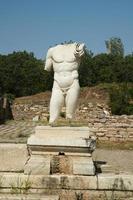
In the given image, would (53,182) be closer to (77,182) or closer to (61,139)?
(77,182)

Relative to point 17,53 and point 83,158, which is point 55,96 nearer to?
point 83,158

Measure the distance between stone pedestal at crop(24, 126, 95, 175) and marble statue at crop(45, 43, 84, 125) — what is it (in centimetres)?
59

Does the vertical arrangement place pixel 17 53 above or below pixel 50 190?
above

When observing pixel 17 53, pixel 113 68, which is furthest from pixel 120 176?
pixel 17 53

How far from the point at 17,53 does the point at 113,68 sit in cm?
1887

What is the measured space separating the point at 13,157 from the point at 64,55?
201cm

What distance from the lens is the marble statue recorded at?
722 centimetres

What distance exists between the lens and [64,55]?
290 inches

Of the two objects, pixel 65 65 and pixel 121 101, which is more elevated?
pixel 65 65

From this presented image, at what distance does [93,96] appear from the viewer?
1471 inches

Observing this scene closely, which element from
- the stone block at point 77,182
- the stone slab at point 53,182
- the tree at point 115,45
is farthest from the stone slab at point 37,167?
the tree at point 115,45

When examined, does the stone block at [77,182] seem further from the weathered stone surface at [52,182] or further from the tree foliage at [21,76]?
the tree foliage at [21,76]

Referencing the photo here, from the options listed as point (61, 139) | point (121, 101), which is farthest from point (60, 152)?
point (121, 101)

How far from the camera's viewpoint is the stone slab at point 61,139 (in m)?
6.43
